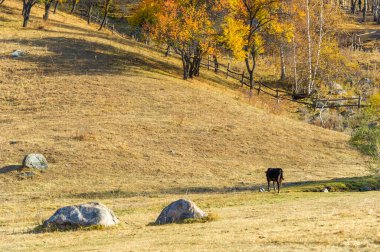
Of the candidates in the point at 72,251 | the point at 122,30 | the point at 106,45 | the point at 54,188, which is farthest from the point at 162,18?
the point at 72,251

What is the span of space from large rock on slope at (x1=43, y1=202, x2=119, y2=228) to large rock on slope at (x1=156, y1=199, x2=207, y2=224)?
2.11 metres

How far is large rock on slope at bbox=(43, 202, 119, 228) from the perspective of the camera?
2375 cm

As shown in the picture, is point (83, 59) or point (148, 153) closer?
point (148, 153)

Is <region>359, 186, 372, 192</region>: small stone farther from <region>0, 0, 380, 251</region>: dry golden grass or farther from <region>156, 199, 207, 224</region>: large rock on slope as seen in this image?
<region>156, 199, 207, 224</region>: large rock on slope

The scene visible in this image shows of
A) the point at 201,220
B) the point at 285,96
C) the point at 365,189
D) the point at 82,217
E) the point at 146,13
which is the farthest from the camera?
the point at 146,13

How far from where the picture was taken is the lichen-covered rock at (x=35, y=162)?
136 ft

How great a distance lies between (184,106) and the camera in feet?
196

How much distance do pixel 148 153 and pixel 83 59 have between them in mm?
28148

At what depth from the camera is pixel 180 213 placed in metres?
24.4

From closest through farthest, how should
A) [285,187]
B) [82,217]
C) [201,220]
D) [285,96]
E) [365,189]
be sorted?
[82,217] < [201,220] < [365,189] < [285,187] < [285,96]

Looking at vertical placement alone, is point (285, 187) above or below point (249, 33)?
below

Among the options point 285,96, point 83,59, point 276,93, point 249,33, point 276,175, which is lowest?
Answer: point 276,175

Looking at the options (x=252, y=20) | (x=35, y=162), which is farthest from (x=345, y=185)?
(x=252, y=20)

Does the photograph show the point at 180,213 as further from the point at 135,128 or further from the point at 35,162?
the point at 135,128
